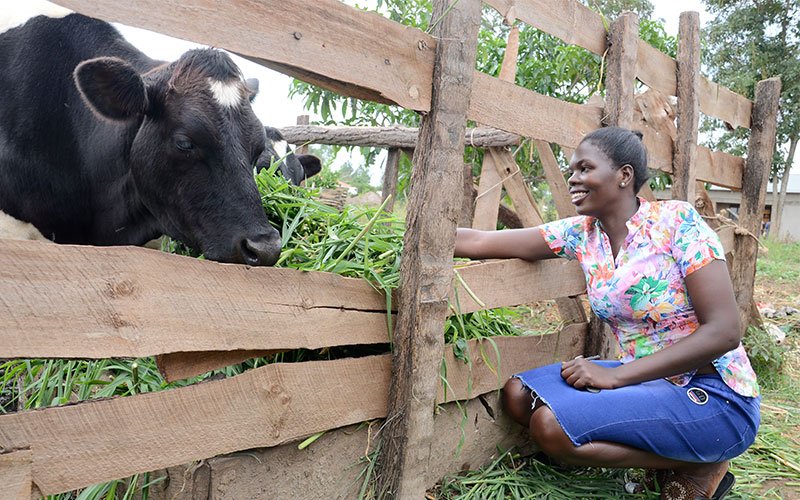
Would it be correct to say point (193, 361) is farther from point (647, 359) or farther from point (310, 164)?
point (310, 164)

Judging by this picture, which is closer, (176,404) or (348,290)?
(176,404)

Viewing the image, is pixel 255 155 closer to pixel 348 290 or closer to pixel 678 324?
pixel 348 290

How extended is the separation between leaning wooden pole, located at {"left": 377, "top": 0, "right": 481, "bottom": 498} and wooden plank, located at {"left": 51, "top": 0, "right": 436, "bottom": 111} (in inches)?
3.8

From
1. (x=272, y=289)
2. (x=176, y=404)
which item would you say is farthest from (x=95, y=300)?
(x=272, y=289)

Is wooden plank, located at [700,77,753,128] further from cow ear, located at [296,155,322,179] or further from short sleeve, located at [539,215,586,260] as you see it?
cow ear, located at [296,155,322,179]

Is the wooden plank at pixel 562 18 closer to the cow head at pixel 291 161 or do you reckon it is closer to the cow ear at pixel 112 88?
the cow ear at pixel 112 88

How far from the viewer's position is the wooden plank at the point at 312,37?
5.34ft

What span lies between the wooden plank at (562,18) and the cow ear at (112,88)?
152 cm

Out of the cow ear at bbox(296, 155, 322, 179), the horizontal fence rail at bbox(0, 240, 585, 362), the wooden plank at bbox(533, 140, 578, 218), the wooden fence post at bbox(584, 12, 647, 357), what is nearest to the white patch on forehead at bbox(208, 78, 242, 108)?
the horizontal fence rail at bbox(0, 240, 585, 362)

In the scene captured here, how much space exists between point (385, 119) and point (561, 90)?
6.32 ft

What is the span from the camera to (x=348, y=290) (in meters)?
2.28

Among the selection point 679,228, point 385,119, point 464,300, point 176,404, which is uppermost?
point 385,119

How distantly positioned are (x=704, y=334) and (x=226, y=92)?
88.7 inches

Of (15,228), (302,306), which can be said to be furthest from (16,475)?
(15,228)
